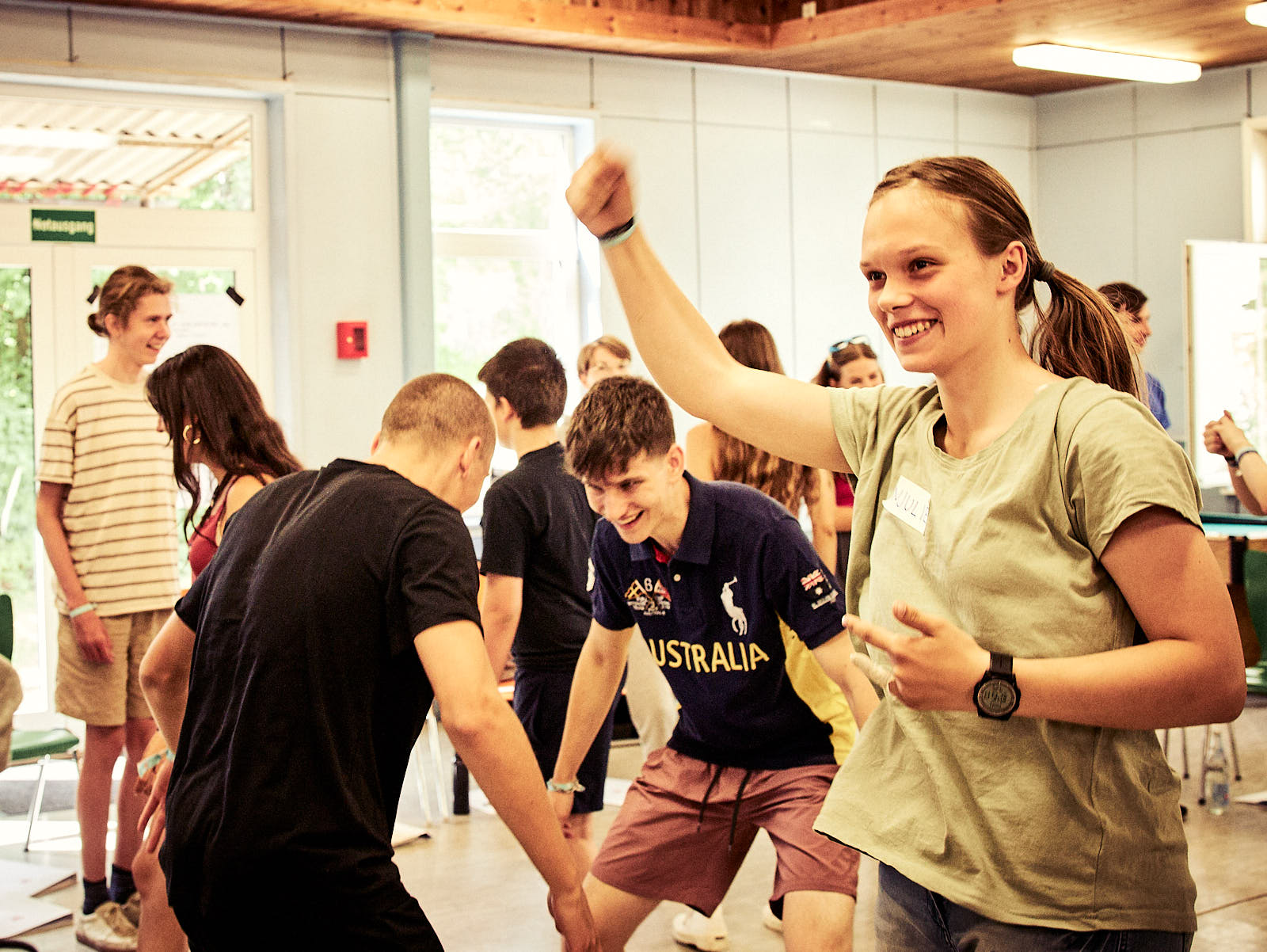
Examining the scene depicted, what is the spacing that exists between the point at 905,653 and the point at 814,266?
7805 mm

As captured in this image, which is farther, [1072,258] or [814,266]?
[1072,258]

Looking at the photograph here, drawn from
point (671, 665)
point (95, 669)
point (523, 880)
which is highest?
point (671, 665)

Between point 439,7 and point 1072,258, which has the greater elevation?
point 439,7

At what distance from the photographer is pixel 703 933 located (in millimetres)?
3826

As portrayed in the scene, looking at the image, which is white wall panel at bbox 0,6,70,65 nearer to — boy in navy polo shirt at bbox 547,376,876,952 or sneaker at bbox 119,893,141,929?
sneaker at bbox 119,893,141,929

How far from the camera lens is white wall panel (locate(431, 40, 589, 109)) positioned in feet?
24.3

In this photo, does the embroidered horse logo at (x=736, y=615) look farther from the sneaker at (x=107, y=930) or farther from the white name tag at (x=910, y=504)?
the sneaker at (x=107, y=930)

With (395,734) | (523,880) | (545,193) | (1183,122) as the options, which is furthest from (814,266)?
(395,734)

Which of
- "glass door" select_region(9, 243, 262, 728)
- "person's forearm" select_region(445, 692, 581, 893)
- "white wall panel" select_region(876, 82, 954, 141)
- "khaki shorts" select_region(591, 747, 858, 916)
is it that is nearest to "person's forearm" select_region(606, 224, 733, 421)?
"person's forearm" select_region(445, 692, 581, 893)

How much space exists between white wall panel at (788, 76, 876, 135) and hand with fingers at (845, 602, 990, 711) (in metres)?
7.90

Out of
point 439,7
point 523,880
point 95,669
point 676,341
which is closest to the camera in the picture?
point 676,341

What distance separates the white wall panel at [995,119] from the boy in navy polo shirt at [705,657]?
776 cm

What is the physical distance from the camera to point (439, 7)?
6.76 meters

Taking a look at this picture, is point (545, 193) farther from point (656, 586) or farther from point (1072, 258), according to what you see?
point (656, 586)
